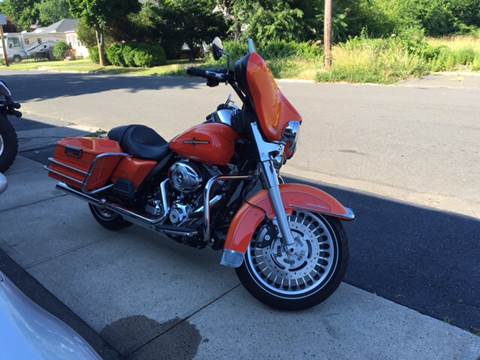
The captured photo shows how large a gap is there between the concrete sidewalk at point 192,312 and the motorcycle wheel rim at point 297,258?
19 cm

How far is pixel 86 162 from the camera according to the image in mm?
3873

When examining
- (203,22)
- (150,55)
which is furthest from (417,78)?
(203,22)

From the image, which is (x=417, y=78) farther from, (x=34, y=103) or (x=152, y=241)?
(x=152, y=241)

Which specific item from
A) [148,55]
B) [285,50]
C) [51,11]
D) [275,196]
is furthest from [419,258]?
[51,11]

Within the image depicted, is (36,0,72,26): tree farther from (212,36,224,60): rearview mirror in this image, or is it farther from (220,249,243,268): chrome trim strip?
(220,249,243,268): chrome trim strip

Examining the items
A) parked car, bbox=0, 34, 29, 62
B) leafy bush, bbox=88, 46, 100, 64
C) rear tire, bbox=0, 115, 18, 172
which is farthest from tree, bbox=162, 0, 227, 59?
parked car, bbox=0, 34, 29, 62

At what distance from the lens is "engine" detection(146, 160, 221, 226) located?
321 cm

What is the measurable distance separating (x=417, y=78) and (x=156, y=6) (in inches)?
881

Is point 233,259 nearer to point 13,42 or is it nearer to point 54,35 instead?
point 13,42

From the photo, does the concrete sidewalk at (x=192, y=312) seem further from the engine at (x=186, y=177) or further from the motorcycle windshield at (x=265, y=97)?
the motorcycle windshield at (x=265, y=97)

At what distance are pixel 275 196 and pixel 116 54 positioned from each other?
2964 centimetres

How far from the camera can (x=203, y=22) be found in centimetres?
3225

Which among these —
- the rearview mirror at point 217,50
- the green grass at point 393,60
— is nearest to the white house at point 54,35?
the green grass at point 393,60

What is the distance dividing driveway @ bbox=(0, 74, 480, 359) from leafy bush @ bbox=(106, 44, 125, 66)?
24.3 m
